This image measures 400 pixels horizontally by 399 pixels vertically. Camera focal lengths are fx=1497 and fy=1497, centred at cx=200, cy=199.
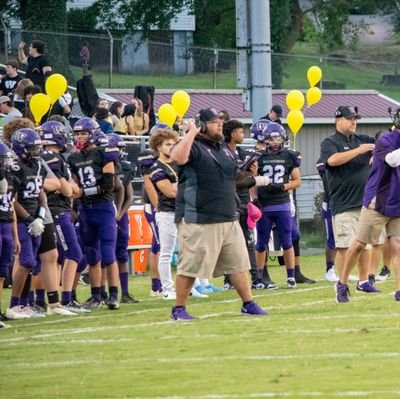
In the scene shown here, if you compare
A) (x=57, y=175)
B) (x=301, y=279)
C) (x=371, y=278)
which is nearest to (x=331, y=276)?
(x=301, y=279)

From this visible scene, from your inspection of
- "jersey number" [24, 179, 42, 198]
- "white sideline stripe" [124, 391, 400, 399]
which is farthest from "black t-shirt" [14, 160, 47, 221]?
"white sideline stripe" [124, 391, 400, 399]

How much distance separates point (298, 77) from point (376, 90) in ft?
15.7

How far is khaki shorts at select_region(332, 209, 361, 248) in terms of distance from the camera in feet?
54.0

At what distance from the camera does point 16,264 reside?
50.8ft

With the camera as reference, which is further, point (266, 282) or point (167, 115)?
point (167, 115)

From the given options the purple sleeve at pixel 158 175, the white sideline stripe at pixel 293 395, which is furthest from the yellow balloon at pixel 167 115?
the white sideline stripe at pixel 293 395

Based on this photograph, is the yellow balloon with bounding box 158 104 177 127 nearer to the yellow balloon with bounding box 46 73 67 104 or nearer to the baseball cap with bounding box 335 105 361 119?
the yellow balloon with bounding box 46 73 67 104

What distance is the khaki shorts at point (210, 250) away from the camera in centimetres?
1356

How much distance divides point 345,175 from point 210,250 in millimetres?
3583

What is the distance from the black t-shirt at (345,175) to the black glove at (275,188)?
1970 millimetres

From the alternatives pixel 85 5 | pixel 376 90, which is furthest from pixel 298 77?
pixel 85 5

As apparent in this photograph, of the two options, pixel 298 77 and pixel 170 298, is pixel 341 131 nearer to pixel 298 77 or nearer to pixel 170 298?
pixel 170 298

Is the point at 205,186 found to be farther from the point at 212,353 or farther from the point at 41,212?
the point at 212,353

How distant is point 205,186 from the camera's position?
13641 mm
